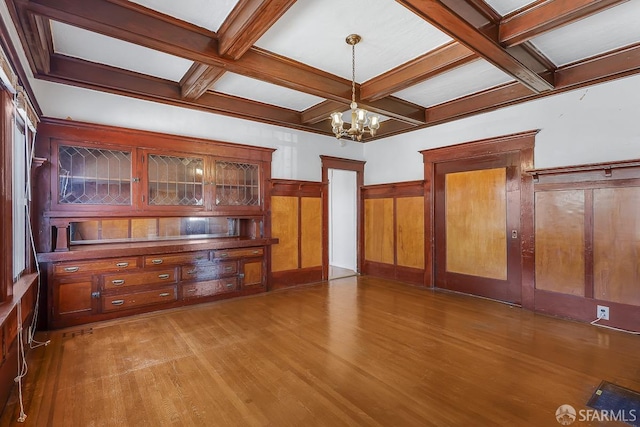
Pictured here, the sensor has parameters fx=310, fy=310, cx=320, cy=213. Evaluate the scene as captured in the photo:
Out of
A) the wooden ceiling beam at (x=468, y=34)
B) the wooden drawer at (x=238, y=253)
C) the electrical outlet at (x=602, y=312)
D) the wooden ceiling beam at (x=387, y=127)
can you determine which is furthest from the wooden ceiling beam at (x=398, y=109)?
the electrical outlet at (x=602, y=312)

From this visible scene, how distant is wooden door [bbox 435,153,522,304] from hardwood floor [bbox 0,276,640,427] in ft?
2.08

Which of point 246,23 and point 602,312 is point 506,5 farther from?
point 602,312

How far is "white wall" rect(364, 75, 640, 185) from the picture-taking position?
335 cm

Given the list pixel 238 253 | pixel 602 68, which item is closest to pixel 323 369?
pixel 238 253

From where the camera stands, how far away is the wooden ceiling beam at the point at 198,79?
3.36 meters

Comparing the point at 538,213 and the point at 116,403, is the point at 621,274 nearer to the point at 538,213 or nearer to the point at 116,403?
the point at 538,213

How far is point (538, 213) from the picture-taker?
3.98 meters

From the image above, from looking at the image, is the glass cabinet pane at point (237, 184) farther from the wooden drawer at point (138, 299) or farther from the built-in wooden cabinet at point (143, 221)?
the wooden drawer at point (138, 299)

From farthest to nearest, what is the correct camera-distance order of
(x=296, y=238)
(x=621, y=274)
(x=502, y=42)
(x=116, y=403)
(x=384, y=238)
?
1. (x=384, y=238)
2. (x=296, y=238)
3. (x=621, y=274)
4. (x=502, y=42)
5. (x=116, y=403)

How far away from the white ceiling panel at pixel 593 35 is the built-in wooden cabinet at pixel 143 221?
3.78 meters

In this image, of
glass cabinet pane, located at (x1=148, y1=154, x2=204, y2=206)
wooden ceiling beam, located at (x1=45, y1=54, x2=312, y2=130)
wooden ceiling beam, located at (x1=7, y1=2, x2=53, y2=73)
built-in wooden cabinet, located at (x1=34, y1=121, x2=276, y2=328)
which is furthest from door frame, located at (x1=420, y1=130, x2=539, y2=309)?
wooden ceiling beam, located at (x1=7, y1=2, x2=53, y2=73)

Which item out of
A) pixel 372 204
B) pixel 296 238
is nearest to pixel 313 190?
pixel 296 238

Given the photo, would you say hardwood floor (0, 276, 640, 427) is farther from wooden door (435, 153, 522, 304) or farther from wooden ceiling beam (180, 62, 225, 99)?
wooden ceiling beam (180, 62, 225, 99)

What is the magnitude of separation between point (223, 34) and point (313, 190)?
3.16 meters
